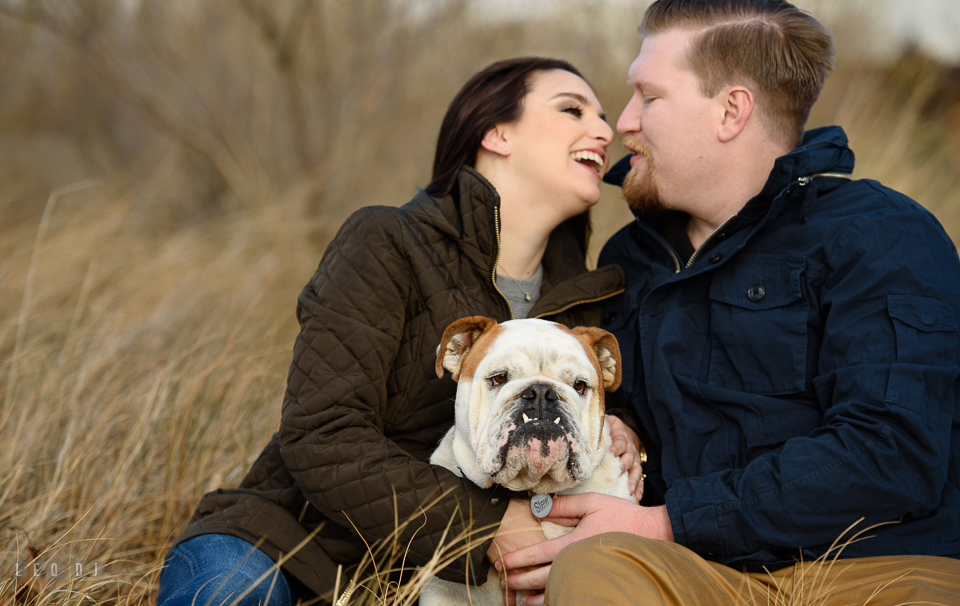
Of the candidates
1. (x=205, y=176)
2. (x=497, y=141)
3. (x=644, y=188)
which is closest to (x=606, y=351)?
(x=644, y=188)

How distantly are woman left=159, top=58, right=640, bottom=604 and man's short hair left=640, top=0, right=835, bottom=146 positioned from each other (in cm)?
54

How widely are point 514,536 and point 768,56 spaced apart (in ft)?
7.03

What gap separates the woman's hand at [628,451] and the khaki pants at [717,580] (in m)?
0.45

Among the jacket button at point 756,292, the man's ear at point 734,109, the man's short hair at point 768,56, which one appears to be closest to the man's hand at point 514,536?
the jacket button at point 756,292

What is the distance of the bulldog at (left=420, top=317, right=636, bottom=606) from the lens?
2.13m

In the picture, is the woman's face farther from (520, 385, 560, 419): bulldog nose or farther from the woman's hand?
(520, 385, 560, 419): bulldog nose

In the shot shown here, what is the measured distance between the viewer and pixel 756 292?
254cm

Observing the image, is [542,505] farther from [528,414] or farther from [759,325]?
[759,325]

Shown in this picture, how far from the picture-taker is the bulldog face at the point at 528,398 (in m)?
2.12

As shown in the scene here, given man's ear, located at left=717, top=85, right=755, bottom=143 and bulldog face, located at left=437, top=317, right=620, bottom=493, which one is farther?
man's ear, located at left=717, top=85, right=755, bottom=143

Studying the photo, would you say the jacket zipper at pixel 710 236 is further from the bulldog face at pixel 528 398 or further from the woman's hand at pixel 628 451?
the woman's hand at pixel 628 451

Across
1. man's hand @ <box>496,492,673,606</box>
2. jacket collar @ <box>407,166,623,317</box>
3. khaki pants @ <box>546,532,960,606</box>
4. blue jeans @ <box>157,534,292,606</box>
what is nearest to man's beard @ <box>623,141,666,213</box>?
jacket collar @ <box>407,166,623,317</box>

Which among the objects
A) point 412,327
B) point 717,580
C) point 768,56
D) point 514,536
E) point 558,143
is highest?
point 768,56

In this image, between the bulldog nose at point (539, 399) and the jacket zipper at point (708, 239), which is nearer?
the bulldog nose at point (539, 399)
